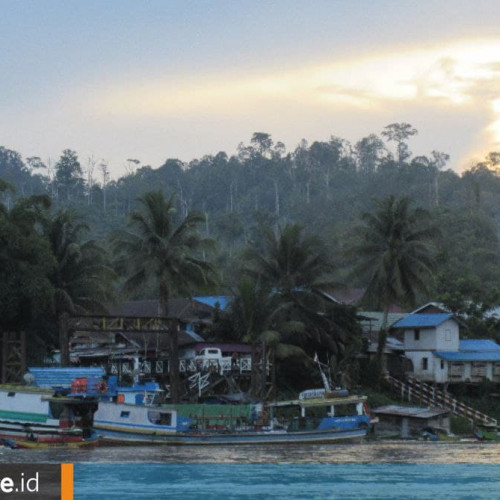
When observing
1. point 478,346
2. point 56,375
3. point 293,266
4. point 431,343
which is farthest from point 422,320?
point 56,375

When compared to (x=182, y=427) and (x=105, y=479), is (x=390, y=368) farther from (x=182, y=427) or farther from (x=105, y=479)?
(x=105, y=479)

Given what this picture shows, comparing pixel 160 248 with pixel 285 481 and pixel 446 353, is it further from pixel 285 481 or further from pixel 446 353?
pixel 285 481

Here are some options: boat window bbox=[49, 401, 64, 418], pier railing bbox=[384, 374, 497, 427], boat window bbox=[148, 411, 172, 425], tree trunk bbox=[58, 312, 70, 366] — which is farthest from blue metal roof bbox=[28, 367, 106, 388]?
pier railing bbox=[384, 374, 497, 427]

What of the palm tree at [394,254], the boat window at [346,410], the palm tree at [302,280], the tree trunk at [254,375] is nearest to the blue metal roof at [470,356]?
the palm tree at [394,254]

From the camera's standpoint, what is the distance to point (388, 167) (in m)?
196

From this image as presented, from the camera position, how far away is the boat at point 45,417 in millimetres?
50625

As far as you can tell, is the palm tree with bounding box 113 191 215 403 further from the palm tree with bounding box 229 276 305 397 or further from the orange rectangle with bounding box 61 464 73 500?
the orange rectangle with bounding box 61 464 73 500

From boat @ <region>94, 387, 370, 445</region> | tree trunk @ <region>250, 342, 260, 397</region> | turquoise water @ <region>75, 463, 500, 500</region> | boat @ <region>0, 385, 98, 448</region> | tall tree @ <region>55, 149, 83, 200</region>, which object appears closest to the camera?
turquoise water @ <region>75, 463, 500, 500</region>

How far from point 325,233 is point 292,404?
7919 centimetres

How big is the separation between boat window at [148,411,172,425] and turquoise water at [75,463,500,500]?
955cm

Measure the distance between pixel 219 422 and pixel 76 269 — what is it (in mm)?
16230

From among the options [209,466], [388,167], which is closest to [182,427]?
[209,466]

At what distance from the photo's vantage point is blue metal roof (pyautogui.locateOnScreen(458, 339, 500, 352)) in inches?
3051

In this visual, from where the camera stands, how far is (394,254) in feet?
245
